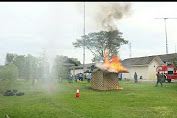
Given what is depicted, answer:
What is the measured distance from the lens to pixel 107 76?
17.3 meters

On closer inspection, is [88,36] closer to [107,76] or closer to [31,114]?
[107,76]

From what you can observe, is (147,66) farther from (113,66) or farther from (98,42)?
(113,66)

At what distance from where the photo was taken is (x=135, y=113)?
25.9ft

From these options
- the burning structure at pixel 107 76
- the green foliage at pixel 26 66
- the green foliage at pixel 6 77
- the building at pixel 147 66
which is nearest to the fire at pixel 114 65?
the burning structure at pixel 107 76

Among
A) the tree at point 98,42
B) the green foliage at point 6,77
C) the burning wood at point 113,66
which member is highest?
the tree at point 98,42

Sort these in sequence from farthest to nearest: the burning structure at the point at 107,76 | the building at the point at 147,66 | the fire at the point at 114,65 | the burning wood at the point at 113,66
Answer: the building at the point at 147,66
the fire at the point at 114,65
the burning wood at the point at 113,66
the burning structure at the point at 107,76

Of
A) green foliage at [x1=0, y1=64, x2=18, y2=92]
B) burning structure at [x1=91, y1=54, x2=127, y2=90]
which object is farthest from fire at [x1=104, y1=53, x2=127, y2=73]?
green foliage at [x1=0, y1=64, x2=18, y2=92]

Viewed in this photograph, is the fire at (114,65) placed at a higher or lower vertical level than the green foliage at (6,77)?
higher

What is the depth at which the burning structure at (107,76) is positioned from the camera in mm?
17141

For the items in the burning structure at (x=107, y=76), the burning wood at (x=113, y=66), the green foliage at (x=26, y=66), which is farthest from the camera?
the green foliage at (x=26, y=66)

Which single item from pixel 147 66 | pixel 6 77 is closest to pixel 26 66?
pixel 6 77

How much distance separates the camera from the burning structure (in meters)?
17.1

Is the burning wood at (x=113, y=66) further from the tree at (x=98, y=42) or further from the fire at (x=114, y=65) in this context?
the tree at (x=98, y=42)

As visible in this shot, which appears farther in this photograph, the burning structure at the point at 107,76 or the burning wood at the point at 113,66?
the burning wood at the point at 113,66
